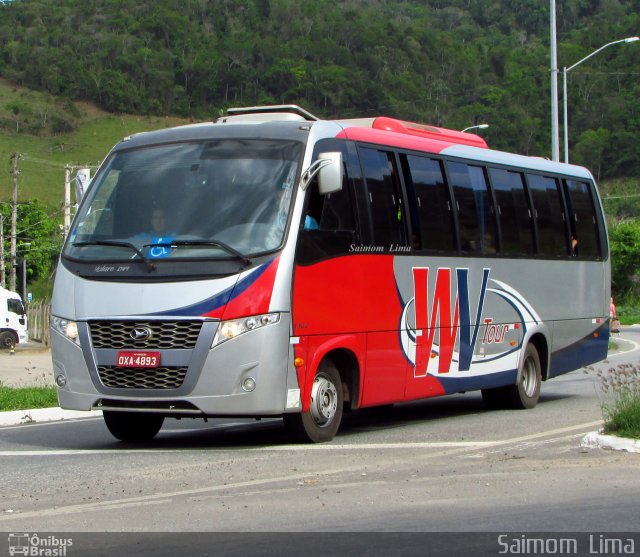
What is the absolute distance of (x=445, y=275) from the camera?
47.8ft

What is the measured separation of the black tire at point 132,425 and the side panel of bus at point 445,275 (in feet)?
7.02

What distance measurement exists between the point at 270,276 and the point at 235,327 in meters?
0.55

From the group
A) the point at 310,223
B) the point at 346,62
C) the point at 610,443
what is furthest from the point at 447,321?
the point at 346,62

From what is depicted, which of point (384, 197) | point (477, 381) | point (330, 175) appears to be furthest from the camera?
point (477, 381)

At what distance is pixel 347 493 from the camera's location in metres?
9.16

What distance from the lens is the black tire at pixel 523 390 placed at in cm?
1645

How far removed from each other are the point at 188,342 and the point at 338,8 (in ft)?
554

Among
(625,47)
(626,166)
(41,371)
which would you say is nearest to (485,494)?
(41,371)

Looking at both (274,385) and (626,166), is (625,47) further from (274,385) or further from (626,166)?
(274,385)

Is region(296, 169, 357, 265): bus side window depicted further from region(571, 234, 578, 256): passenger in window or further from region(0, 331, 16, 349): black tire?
region(0, 331, 16, 349): black tire

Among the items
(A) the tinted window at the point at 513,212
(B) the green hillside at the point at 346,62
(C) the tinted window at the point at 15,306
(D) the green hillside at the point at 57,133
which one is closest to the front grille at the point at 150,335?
(A) the tinted window at the point at 513,212

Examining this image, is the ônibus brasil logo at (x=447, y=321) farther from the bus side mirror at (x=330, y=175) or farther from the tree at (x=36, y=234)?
the tree at (x=36, y=234)

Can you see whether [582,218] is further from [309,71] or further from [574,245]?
[309,71]

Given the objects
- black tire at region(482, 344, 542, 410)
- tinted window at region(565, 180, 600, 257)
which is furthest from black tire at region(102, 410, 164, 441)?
tinted window at region(565, 180, 600, 257)
